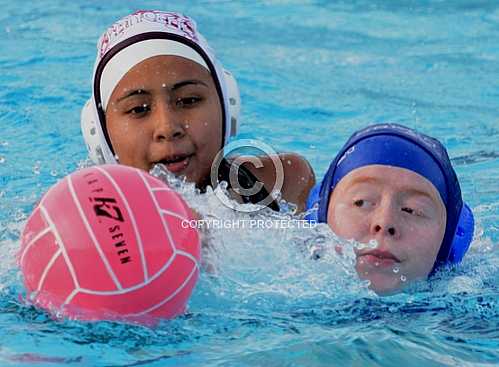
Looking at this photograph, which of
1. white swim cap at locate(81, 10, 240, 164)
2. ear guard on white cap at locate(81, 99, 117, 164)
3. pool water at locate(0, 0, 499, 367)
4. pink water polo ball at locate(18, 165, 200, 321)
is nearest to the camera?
pink water polo ball at locate(18, 165, 200, 321)

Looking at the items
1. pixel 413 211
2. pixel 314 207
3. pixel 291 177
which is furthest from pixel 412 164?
pixel 291 177

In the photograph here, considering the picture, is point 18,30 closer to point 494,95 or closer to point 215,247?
point 494,95

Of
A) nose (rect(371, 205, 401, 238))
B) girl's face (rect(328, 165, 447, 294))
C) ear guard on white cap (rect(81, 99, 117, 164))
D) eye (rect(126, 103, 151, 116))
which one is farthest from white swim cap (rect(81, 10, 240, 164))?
nose (rect(371, 205, 401, 238))

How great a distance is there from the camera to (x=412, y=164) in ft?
11.9

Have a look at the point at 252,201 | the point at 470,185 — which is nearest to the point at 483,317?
the point at 252,201

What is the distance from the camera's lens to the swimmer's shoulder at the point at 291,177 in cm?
454

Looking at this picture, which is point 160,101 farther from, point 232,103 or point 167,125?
point 232,103

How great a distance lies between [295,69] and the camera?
22.8 feet

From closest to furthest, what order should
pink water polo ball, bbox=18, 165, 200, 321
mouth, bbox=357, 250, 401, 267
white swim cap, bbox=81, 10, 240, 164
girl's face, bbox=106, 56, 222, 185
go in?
pink water polo ball, bbox=18, 165, 200, 321, mouth, bbox=357, 250, 401, 267, girl's face, bbox=106, 56, 222, 185, white swim cap, bbox=81, 10, 240, 164

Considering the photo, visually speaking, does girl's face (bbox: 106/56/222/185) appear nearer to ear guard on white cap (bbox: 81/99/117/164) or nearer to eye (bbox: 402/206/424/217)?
ear guard on white cap (bbox: 81/99/117/164)

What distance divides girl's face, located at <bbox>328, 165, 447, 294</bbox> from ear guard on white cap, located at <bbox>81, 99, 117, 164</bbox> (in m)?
1.07

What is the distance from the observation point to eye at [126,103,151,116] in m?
3.92

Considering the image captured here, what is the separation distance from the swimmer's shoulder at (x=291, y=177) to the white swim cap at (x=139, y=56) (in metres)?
0.39

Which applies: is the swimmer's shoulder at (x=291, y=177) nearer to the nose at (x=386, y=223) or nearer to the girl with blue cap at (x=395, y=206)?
the girl with blue cap at (x=395, y=206)
